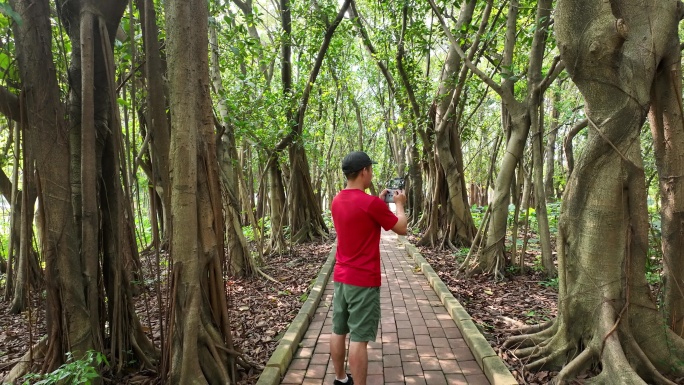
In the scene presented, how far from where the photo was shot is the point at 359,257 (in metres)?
3.02

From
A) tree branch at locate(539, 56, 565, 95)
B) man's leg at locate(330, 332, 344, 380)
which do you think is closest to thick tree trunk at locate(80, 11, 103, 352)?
man's leg at locate(330, 332, 344, 380)

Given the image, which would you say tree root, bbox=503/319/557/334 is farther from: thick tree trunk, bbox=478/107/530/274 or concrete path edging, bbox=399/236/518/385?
thick tree trunk, bbox=478/107/530/274

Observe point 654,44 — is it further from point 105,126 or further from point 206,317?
point 105,126

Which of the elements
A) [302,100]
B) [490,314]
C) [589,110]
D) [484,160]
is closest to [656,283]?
[490,314]

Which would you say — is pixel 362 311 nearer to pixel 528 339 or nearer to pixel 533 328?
pixel 528 339

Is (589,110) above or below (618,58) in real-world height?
below

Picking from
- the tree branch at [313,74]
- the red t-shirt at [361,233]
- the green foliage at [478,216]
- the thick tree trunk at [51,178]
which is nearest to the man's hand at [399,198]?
the red t-shirt at [361,233]

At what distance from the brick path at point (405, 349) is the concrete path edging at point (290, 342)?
0.22 feet

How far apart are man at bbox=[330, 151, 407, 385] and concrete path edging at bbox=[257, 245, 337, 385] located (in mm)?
622

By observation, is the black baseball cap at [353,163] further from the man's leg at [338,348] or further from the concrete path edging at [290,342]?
the concrete path edging at [290,342]

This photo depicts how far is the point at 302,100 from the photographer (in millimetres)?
9273

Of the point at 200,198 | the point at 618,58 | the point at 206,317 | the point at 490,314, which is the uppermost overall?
the point at 618,58

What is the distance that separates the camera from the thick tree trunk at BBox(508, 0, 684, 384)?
311cm

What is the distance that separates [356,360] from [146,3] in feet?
9.99
